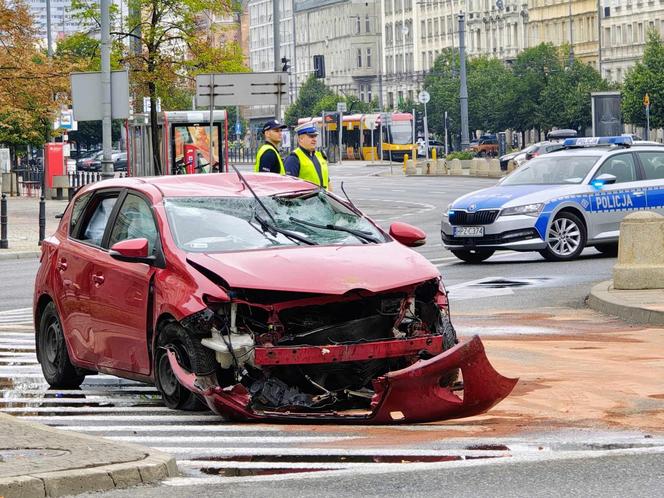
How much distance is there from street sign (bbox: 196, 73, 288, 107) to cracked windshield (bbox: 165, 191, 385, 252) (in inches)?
620

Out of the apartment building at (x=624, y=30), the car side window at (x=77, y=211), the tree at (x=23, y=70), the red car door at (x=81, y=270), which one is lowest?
the red car door at (x=81, y=270)

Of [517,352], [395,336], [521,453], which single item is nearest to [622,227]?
[517,352]

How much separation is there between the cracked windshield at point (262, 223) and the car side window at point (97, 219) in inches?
33.3

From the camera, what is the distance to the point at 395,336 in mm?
10258

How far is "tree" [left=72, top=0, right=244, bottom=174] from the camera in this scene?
4491 centimetres

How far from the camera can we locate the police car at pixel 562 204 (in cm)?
2444

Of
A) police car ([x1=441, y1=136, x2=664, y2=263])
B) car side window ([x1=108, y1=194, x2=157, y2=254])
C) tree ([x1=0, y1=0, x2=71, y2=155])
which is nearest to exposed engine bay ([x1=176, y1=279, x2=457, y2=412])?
car side window ([x1=108, y1=194, x2=157, y2=254])

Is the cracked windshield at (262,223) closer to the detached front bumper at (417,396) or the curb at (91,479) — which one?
the detached front bumper at (417,396)

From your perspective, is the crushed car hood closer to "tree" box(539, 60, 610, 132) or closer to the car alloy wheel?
the car alloy wheel

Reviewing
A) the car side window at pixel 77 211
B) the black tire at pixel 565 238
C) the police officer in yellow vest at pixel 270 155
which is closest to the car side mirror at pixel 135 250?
the car side window at pixel 77 211

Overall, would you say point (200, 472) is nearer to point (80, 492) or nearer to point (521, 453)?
point (80, 492)

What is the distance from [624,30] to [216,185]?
408 ft

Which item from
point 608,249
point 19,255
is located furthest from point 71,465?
point 19,255

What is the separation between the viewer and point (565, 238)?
24766 millimetres
